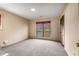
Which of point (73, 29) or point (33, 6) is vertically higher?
point (33, 6)

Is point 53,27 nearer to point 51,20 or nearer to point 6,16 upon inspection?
point 51,20

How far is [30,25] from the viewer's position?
855cm

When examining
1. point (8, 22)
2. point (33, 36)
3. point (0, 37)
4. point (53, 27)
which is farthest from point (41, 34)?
point (0, 37)

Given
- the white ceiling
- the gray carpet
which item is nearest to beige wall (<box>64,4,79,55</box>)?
the gray carpet

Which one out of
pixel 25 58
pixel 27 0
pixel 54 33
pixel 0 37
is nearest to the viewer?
pixel 25 58

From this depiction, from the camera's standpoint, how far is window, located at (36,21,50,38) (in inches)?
296

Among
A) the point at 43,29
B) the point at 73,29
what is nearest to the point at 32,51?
the point at 73,29

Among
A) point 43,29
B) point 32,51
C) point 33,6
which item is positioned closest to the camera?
point 32,51

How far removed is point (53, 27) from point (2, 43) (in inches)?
173

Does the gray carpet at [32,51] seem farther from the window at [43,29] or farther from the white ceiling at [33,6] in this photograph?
the window at [43,29]

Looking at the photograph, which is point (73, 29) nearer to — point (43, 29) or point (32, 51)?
point (32, 51)

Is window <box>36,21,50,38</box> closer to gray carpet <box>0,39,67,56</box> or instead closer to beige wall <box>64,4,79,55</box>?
gray carpet <box>0,39,67,56</box>

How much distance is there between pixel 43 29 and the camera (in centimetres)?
777

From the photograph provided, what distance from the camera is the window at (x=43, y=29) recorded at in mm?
7527
